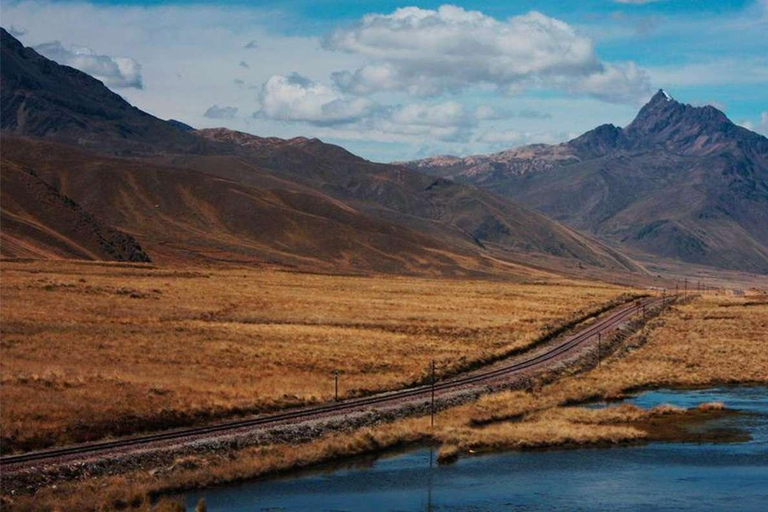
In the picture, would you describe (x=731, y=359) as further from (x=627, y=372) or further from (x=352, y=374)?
(x=352, y=374)

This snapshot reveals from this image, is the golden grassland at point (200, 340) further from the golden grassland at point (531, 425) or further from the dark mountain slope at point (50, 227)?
the dark mountain slope at point (50, 227)

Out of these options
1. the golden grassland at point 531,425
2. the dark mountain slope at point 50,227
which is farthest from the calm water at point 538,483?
the dark mountain slope at point 50,227

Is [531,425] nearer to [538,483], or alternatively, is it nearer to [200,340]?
[538,483]

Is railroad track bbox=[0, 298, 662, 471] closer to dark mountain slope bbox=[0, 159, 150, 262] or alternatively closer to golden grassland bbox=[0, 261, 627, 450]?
golden grassland bbox=[0, 261, 627, 450]

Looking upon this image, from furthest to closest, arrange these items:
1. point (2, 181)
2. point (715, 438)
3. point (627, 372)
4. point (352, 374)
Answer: point (2, 181)
point (627, 372)
point (352, 374)
point (715, 438)

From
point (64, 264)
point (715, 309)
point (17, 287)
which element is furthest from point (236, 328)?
point (715, 309)

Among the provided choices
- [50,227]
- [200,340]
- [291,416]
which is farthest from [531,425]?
[50,227]
